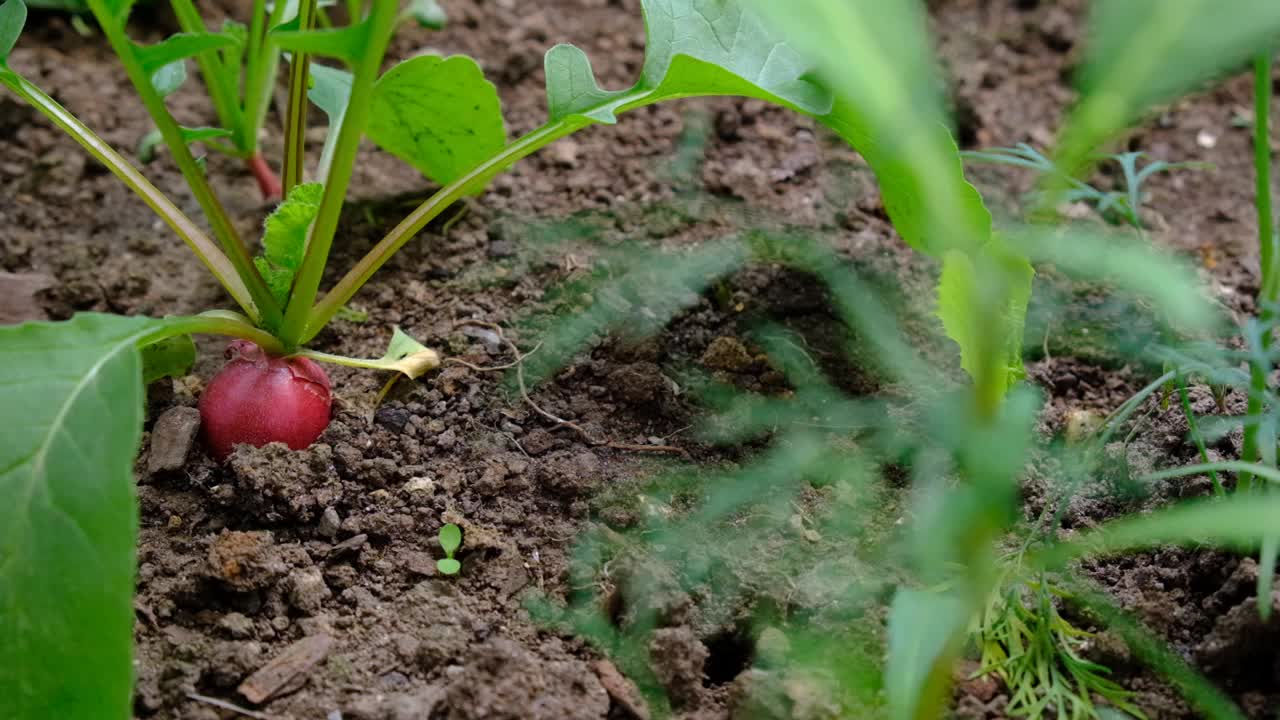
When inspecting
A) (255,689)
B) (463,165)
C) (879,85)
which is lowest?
(255,689)

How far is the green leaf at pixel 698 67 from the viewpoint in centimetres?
120

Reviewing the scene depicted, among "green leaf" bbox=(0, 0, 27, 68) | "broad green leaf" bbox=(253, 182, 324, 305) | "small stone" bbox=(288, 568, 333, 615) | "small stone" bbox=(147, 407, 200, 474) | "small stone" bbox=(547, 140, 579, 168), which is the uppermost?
"green leaf" bbox=(0, 0, 27, 68)

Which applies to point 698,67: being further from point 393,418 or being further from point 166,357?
point 166,357

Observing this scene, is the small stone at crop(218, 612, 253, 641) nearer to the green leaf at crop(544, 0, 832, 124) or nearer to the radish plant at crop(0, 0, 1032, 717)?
the radish plant at crop(0, 0, 1032, 717)

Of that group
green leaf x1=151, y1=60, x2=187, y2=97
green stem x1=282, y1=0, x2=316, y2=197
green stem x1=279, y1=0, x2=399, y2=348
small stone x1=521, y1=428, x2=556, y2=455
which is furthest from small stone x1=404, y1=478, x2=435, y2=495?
green leaf x1=151, y1=60, x2=187, y2=97

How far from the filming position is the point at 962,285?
1056 mm

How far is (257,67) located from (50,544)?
0.89 m

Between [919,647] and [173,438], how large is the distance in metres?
0.87

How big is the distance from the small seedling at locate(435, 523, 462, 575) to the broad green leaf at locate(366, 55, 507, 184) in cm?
56

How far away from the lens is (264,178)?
1.68 m

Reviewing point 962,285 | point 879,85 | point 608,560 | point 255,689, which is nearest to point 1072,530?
point 962,285

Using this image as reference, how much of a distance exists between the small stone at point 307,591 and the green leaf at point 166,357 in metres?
0.35

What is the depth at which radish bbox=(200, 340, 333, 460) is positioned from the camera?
123 cm

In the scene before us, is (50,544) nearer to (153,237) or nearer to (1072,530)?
(153,237)
